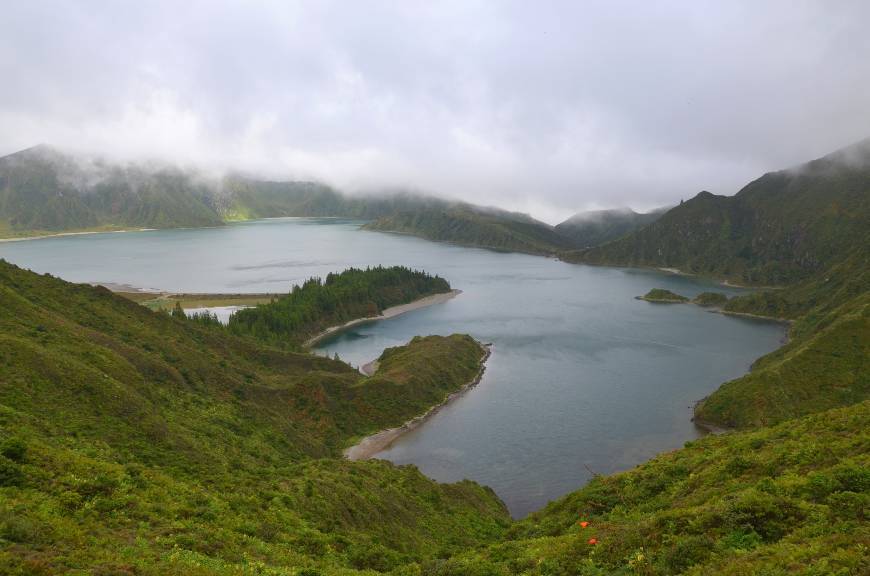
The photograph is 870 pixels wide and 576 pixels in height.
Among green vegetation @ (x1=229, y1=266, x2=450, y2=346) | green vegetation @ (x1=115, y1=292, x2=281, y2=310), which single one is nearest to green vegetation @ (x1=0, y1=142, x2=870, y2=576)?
green vegetation @ (x1=229, y1=266, x2=450, y2=346)

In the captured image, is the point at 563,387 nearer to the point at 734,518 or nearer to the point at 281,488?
the point at 281,488

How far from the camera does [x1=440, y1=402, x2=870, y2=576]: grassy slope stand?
1875 centimetres

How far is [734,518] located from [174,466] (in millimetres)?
32844

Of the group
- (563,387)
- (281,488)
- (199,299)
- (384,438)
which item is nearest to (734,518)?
(281,488)

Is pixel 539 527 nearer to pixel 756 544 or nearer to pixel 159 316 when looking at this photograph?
pixel 756 544

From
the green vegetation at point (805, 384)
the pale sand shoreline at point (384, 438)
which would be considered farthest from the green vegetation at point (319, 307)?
the green vegetation at point (805, 384)

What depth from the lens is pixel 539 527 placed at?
121 ft

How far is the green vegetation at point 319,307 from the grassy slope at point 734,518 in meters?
95.2

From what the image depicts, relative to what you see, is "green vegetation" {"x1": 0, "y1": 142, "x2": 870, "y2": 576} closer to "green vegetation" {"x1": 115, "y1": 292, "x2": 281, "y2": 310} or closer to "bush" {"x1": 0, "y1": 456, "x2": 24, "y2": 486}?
"bush" {"x1": 0, "y1": 456, "x2": 24, "y2": 486}

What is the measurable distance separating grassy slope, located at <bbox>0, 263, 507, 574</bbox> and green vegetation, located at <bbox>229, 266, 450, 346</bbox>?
48.8 metres

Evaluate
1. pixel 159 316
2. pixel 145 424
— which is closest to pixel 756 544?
pixel 145 424

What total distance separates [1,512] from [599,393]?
94.5 m

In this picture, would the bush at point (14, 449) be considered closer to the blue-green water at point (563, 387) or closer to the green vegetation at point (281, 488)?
the green vegetation at point (281, 488)

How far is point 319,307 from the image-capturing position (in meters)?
157
